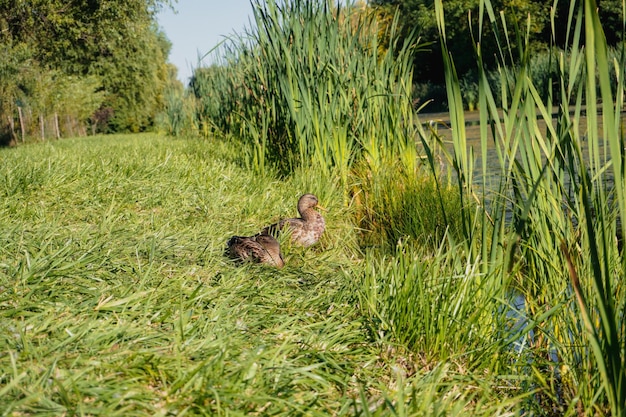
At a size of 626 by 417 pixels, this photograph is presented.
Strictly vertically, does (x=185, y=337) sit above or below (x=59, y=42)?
below

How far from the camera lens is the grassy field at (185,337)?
6.57ft

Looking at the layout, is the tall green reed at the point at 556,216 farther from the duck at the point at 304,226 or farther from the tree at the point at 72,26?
the tree at the point at 72,26

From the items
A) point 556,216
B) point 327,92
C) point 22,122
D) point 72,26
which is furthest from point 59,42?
point 556,216

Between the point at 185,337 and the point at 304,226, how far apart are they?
2.32 meters

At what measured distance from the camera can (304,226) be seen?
4676 millimetres

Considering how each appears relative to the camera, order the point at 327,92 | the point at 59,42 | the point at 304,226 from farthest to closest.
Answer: the point at 59,42 → the point at 327,92 → the point at 304,226

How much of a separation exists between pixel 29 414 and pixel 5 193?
11.5 feet

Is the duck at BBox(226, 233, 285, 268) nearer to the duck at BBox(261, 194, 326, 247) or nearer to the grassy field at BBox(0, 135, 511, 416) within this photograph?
the grassy field at BBox(0, 135, 511, 416)

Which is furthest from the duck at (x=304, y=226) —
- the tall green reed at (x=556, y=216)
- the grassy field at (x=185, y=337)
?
the tall green reed at (x=556, y=216)

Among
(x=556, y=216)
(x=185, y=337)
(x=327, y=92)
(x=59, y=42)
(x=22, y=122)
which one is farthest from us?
(x=22, y=122)

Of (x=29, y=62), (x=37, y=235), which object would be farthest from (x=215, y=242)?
(x=29, y=62)

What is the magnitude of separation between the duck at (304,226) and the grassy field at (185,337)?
0.21m

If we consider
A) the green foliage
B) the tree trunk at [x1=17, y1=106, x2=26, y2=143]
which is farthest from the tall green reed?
the tree trunk at [x1=17, y1=106, x2=26, y2=143]

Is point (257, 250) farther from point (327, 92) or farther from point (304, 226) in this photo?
point (327, 92)
